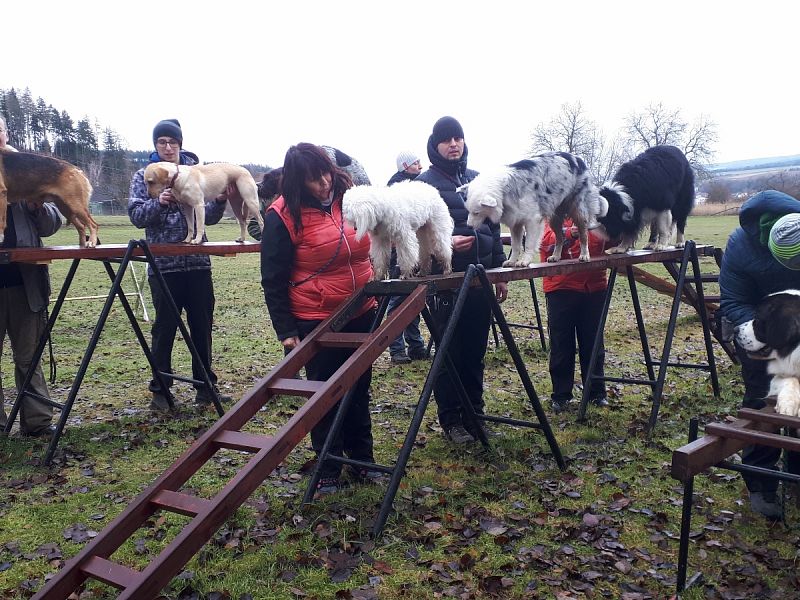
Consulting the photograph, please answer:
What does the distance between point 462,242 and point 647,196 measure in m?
2.05

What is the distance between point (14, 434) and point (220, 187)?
2878 mm

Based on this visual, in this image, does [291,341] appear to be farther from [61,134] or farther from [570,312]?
[61,134]

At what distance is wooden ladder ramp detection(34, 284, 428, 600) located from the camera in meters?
2.52

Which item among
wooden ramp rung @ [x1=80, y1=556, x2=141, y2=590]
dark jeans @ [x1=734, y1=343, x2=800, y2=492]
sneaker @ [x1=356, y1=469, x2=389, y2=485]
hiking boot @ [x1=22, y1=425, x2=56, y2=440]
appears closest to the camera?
wooden ramp rung @ [x1=80, y1=556, x2=141, y2=590]

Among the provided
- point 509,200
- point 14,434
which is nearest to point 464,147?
point 509,200

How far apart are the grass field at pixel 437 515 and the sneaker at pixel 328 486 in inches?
3.1

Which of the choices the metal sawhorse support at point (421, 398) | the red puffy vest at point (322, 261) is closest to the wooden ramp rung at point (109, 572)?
the metal sawhorse support at point (421, 398)

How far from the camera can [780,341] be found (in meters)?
3.18

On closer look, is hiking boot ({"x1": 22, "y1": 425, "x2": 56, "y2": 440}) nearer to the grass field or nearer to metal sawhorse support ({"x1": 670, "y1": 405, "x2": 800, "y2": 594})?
the grass field

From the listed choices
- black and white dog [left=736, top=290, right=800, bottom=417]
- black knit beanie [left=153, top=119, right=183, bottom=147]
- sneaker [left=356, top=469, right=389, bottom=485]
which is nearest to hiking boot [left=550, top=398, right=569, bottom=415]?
sneaker [left=356, top=469, right=389, bottom=485]

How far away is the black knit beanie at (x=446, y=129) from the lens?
187 inches

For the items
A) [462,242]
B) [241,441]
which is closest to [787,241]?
[462,242]

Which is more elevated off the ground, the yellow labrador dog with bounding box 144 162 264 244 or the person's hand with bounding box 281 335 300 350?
the yellow labrador dog with bounding box 144 162 264 244

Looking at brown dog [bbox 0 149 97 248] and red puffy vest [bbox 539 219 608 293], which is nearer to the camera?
brown dog [bbox 0 149 97 248]
